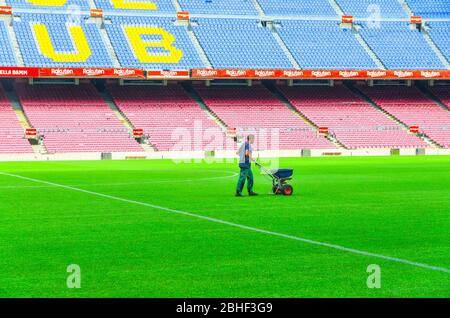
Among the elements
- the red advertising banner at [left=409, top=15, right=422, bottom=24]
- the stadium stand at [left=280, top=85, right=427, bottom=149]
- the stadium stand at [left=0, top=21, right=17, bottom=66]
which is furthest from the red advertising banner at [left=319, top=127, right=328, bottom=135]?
the stadium stand at [left=0, top=21, right=17, bottom=66]

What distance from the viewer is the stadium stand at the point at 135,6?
7769 cm

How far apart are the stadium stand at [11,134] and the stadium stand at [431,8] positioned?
47.2 metres

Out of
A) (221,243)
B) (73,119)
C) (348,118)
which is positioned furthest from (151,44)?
(221,243)

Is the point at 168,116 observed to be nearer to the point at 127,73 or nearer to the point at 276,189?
the point at 127,73

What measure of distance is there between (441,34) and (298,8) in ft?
52.7

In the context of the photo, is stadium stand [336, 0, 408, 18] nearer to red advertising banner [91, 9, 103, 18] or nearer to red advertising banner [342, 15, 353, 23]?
red advertising banner [342, 15, 353, 23]

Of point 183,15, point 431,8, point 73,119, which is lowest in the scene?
point 73,119

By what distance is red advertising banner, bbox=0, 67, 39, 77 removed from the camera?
6381cm

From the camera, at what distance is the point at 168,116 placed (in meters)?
69.4

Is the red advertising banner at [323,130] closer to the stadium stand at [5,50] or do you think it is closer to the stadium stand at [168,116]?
the stadium stand at [168,116]

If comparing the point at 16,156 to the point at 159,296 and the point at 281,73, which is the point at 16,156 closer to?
the point at 281,73

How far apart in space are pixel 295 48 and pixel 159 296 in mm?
71010
